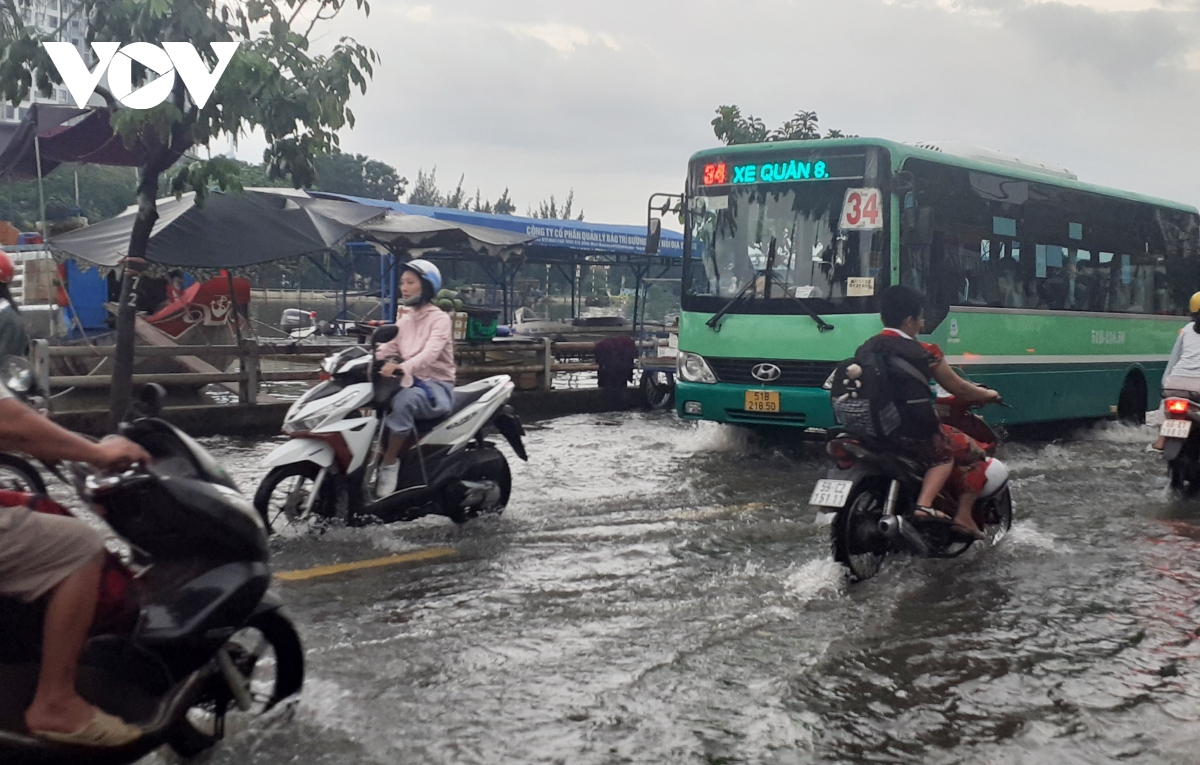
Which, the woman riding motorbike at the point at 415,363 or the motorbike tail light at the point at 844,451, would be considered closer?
the motorbike tail light at the point at 844,451

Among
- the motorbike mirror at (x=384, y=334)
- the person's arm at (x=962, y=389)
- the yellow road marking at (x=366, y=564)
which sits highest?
the motorbike mirror at (x=384, y=334)

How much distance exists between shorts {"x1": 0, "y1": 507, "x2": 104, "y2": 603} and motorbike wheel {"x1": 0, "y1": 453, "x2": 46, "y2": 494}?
3912 millimetres

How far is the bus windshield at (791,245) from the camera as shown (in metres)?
11.1

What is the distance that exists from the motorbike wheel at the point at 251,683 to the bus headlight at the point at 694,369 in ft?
26.9

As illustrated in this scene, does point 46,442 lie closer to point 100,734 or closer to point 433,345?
point 100,734

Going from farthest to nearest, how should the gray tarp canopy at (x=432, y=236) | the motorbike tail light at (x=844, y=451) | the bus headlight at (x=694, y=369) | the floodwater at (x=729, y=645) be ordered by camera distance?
the gray tarp canopy at (x=432, y=236)
the bus headlight at (x=694, y=369)
the motorbike tail light at (x=844, y=451)
the floodwater at (x=729, y=645)

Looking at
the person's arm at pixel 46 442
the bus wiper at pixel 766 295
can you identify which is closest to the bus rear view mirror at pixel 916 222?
the bus wiper at pixel 766 295

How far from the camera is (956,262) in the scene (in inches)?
472

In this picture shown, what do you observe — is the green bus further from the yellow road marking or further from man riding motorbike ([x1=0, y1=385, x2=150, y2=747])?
man riding motorbike ([x1=0, y1=385, x2=150, y2=747])

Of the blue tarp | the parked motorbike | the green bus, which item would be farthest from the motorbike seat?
the blue tarp

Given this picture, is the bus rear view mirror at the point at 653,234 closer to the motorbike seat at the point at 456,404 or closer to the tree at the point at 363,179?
the motorbike seat at the point at 456,404

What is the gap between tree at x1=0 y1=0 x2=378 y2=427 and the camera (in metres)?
9.99

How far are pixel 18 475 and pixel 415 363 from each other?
2276 mm

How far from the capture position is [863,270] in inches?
435
